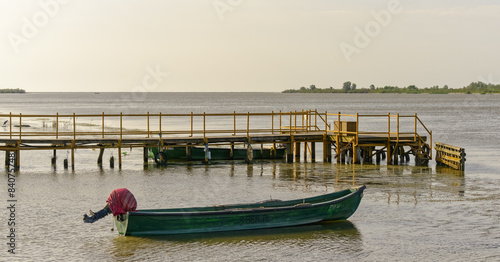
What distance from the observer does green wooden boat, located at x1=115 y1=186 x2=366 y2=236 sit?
65.2 ft

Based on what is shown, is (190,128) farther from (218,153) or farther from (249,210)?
(249,210)

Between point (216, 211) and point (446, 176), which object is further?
point (446, 176)

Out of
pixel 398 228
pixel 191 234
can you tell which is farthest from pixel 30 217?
pixel 398 228

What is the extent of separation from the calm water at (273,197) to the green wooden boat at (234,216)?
296mm

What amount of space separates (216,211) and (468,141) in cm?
3906

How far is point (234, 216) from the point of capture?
20.4 metres

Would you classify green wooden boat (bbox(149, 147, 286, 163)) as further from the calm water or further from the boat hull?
the calm water

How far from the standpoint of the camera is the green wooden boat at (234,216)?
19875 mm

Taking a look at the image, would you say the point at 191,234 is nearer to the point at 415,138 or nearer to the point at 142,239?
Answer: the point at 142,239

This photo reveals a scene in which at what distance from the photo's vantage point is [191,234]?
66.9 feet

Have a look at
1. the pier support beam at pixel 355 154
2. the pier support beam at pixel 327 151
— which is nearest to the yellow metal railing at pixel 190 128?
the pier support beam at pixel 355 154

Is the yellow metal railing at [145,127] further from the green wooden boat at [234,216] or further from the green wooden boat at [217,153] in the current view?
the green wooden boat at [234,216]

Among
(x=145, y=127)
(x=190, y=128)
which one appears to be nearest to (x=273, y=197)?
(x=190, y=128)

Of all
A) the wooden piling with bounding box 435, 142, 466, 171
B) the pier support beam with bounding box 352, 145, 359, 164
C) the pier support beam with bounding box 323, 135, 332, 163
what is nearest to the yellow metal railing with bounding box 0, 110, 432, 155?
the pier support beam with bounding box 352, 145, 359, 164
